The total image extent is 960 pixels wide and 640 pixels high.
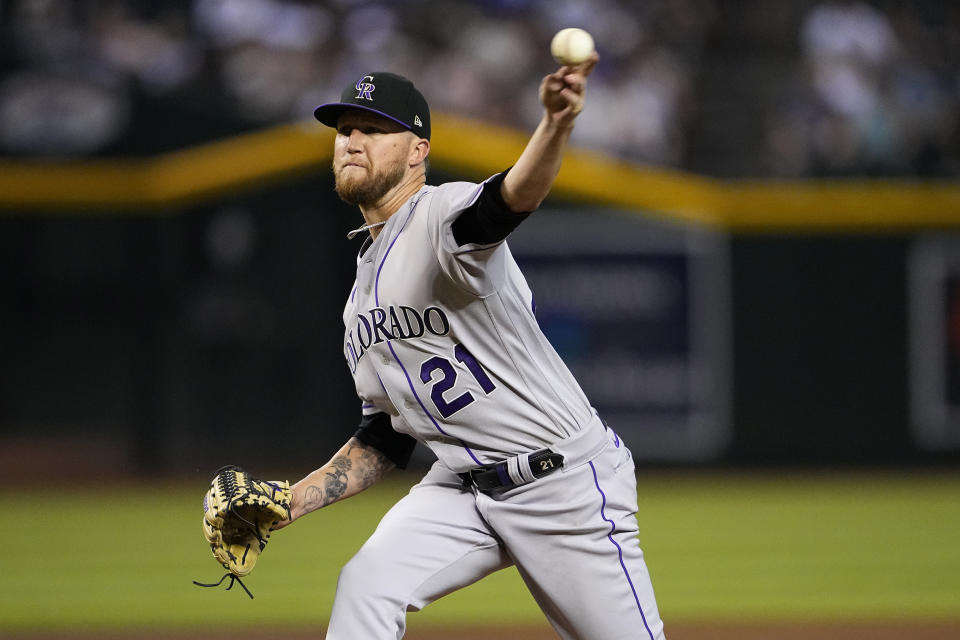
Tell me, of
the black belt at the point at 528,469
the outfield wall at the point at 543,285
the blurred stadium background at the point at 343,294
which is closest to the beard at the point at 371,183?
the black belt at the point at 528,469

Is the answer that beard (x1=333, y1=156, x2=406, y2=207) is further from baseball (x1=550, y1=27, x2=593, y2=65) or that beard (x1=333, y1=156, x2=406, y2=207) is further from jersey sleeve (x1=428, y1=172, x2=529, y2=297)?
baseball (x1=550, y1=27, x2=593, y2=65)

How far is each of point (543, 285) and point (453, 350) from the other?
22.9 ft

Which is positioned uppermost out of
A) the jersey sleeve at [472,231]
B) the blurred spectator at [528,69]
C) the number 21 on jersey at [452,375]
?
the blurred spectator at [528,69]

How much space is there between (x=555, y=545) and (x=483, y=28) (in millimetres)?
9380

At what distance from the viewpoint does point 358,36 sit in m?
12.0

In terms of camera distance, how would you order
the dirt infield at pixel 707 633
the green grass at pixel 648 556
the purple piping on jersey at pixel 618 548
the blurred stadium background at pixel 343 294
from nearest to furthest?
1. the purple piping on jersey at pixel 618 548
2. the dirt infield at pixel 707 633
3. the green grass at pixel 648 556
4. the blurred stadium background at pixel 343 294

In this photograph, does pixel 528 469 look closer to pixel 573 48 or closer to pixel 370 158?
pixel 370 158

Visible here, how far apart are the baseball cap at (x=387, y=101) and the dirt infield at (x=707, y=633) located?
2898mm

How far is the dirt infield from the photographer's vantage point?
5512mm

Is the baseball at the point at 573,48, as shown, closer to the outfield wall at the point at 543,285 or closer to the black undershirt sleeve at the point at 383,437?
the black undershirt sleeve at the point at 383,437

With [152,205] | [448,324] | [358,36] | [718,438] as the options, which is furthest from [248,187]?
[448,324]

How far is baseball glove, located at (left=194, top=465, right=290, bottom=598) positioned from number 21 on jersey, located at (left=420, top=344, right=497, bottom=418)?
0.43 meters

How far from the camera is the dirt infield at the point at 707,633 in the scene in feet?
18.1

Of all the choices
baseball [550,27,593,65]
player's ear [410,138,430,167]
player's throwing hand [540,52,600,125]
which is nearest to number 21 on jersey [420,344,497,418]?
player's ear [410,138,430,167]
